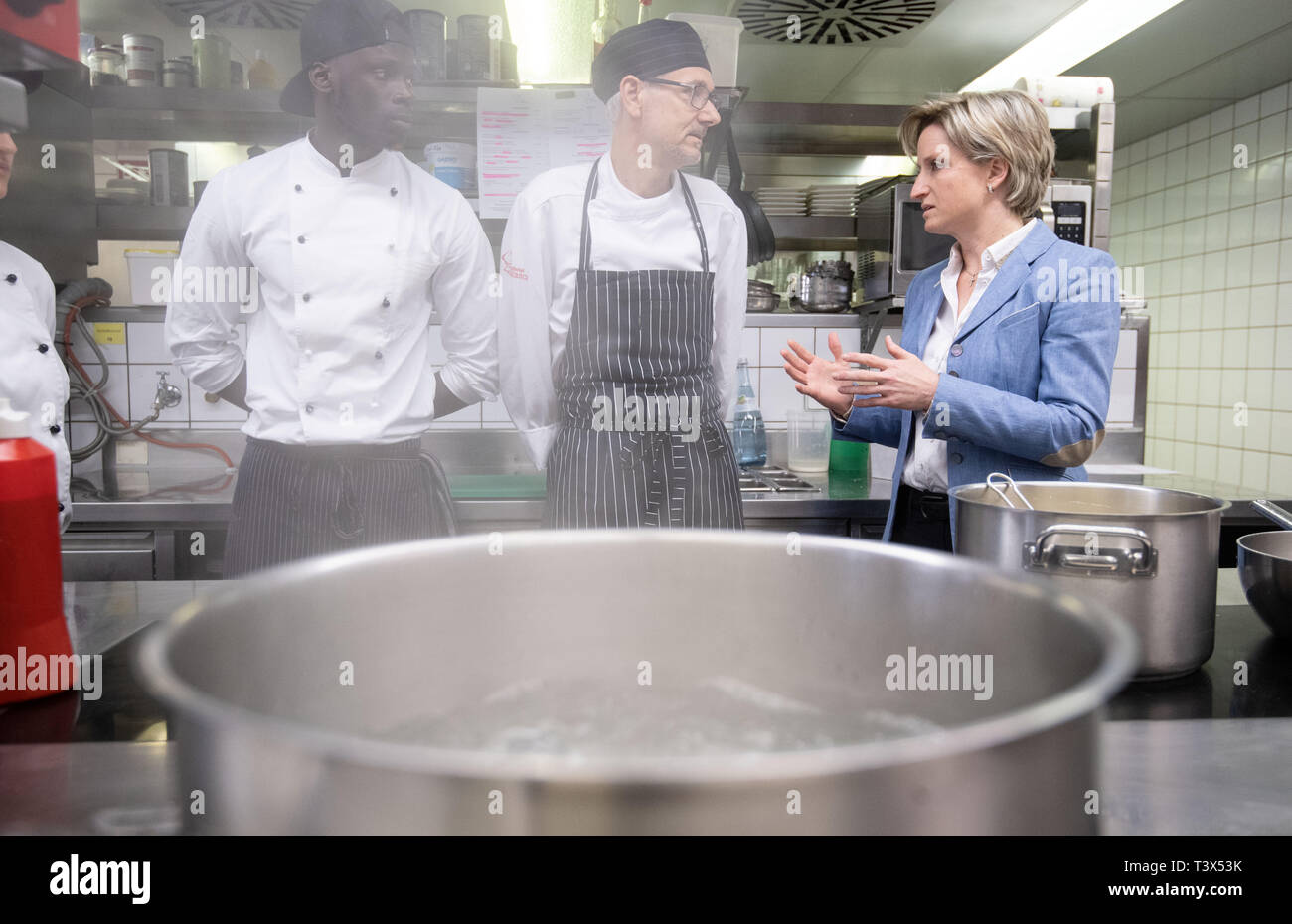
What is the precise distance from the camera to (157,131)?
1.90 metres

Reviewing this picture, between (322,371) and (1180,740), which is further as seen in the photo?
(322,371)

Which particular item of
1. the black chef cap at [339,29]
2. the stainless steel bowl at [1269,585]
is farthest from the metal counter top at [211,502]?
the stainless steel bowl at [1269,585]

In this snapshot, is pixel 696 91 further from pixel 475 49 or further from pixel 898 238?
pixel 898 238

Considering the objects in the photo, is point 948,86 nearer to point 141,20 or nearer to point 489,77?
point 489,77

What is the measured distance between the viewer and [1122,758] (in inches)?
20.9

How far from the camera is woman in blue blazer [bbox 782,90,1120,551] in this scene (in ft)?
3.65

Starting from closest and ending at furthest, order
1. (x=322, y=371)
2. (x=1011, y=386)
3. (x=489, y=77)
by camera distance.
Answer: (x=1011, y=386), (x=322, y=371), (x=489, y=77)

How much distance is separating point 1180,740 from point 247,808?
0.52m

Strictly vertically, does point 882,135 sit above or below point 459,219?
above

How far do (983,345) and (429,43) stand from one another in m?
1.30

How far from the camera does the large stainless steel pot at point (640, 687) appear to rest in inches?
9.7

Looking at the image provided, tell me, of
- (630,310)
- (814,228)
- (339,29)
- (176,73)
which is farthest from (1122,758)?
(176,73)

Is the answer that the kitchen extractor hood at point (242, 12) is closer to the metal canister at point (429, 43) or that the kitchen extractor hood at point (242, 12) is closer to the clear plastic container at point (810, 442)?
the metal canister at point (429, 43)

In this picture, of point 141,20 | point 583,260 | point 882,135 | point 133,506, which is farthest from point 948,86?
point 133,506
